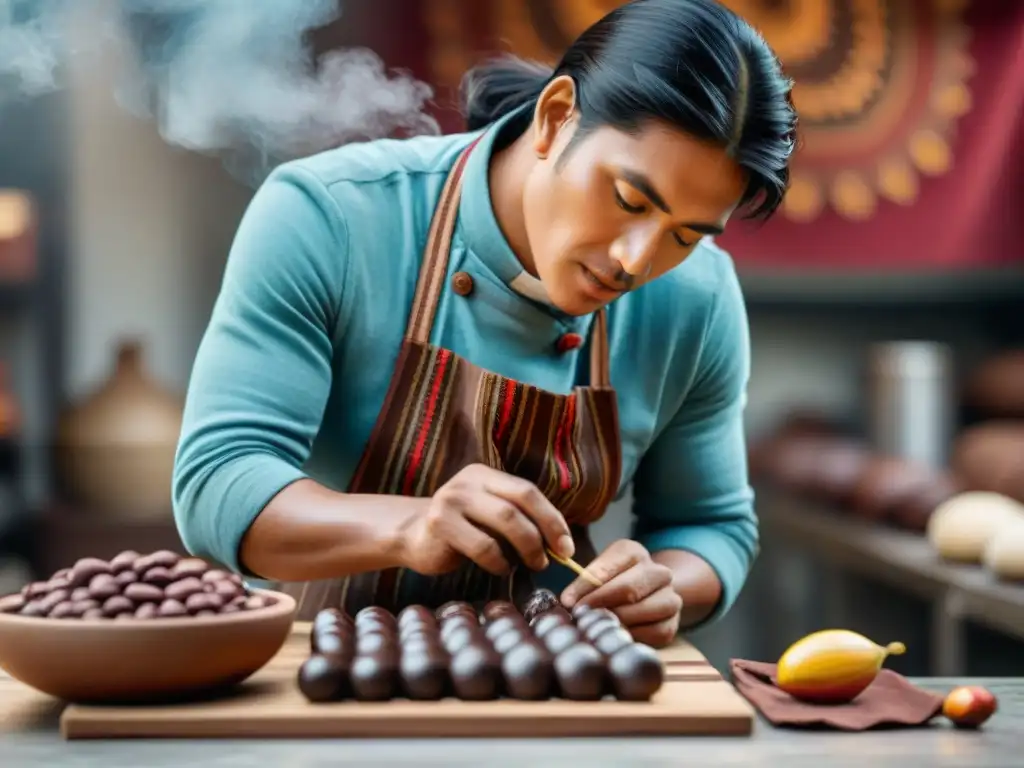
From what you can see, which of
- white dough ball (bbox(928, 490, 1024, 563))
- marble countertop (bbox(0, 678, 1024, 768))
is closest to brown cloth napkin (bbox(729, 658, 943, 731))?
marble countertop (bbox(0, 678, 1024, 768))

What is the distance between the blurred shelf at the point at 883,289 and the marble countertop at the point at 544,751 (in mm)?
2393

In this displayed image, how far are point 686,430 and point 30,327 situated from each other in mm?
2531

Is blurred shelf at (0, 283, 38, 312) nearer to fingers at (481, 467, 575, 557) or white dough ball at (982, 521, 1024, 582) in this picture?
white dough ball at (982, 521, 1024, 582)

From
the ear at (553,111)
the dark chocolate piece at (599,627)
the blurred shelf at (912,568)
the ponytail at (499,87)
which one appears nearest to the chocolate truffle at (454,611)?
the dark chocolate piece at (599,627)

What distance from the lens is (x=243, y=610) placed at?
45.0 inches

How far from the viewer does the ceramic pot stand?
3.27 meters

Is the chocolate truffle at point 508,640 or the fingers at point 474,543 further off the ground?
the fingers at point 474,543

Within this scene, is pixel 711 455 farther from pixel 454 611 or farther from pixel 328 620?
pixel 328 620

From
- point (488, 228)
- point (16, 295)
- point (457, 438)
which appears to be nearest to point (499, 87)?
point (488, 228)

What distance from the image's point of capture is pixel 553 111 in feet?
4.71

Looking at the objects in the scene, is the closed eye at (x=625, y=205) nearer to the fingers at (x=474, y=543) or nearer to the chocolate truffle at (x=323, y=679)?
the fingers at (x=474, y=543)

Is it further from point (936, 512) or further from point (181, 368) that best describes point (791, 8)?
point (181, 368)

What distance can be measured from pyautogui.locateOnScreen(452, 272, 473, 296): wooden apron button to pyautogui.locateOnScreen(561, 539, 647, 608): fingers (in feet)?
1.16

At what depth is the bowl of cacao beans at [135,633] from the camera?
1.07 metres
